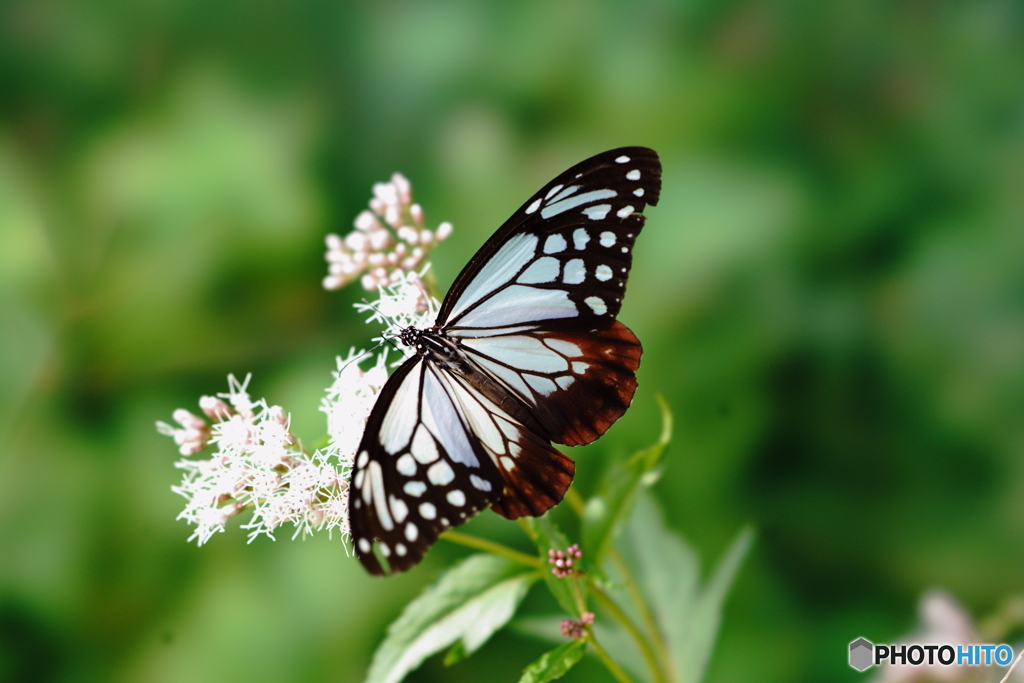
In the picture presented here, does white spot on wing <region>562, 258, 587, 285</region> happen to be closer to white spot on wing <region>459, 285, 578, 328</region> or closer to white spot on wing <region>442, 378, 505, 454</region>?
white spot on wing <region>459, 285, 578, 328</region>

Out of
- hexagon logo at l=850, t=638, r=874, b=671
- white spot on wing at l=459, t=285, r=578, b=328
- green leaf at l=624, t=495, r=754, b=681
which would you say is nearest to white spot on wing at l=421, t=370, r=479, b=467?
white spot on wing at l=459, t=285, r=578, b=328

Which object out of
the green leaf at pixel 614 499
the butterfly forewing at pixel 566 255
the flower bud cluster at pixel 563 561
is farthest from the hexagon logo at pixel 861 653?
the butterfly forewing at pixel 566 255

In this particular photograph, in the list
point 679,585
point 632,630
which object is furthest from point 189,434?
point 679,585

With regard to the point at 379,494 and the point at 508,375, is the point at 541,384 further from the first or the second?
the point at 379,494

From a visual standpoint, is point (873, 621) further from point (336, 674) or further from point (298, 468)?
point (298, 468)

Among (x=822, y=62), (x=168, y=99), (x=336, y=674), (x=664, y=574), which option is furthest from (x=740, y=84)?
(x=336, y=674)
